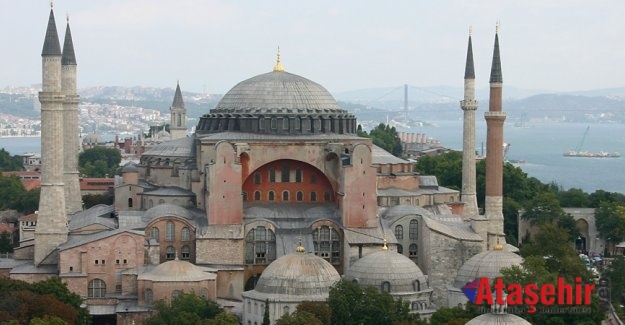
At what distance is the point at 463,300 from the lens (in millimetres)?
41000

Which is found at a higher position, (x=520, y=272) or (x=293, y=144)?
(x=293, y=144)

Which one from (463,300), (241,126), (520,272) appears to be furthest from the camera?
(241,126)

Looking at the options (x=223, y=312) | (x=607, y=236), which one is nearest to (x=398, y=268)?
(x=223, y=312)

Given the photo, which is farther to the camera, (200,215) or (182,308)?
(200,215)

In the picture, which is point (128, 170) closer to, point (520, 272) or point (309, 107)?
point (309, 107)

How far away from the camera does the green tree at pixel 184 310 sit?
39.2 metres

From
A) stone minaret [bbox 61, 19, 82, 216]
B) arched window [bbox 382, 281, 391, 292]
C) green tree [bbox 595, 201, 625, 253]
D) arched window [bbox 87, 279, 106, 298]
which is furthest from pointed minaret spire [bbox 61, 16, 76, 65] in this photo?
green tree [bbox 595, 201, 625, 253]

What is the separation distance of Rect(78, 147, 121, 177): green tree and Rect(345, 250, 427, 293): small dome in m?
54.4

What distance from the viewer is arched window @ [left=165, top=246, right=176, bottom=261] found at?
4572 centimetres

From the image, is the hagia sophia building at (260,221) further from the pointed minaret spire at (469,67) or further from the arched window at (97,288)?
the pointed minaret spire at (469,67)

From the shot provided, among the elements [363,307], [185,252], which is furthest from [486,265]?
[185,252]

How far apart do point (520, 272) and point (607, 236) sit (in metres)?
26.1

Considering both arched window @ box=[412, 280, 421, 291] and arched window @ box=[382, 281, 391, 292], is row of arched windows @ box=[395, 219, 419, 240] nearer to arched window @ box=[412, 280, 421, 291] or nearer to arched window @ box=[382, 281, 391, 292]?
arched window @ box=[412, 280, 421, 291]

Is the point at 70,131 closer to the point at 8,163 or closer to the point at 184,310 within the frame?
the point at 184,310
